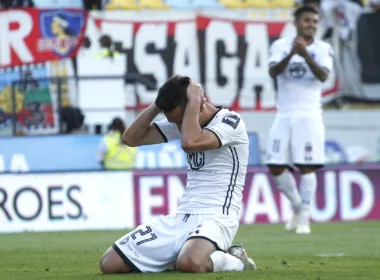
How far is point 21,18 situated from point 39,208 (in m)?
6.36

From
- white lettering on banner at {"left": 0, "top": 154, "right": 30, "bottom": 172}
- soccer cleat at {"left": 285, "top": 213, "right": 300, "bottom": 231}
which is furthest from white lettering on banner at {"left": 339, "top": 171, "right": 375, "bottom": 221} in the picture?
white lettering on banner at {"left": 0, "top": 154, "right": 30, "bottom": 172}

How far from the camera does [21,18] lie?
2153 cm

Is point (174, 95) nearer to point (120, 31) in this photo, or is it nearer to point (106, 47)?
point (106, 47)

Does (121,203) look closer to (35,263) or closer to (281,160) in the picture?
(281,160)

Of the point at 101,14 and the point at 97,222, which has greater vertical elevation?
the point at 101,14

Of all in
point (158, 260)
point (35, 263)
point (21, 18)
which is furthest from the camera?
point (21, 18)

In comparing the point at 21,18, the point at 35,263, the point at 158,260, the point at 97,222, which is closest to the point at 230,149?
the point at 158,260

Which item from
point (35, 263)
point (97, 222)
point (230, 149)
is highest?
point (230, 149)

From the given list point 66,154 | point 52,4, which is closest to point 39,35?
point 52,4

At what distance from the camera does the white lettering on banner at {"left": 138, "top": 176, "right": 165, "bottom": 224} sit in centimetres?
1661

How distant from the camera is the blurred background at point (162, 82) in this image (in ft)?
56.7

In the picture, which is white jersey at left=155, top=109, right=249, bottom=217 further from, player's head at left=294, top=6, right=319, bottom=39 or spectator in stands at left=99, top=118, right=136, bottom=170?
spectator in stands at left=99, top=118, right=136, bottom=170

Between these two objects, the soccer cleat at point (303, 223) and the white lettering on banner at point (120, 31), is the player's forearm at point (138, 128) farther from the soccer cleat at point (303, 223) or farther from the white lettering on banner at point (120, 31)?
the white lettering on banner at point (120, 31)

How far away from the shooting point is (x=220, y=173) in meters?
8.30
